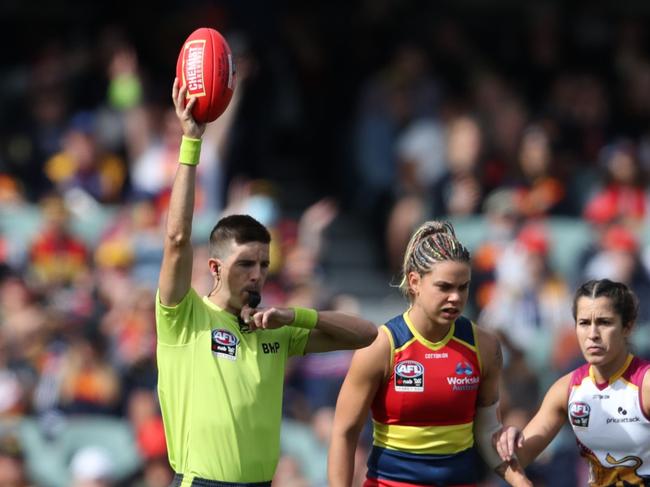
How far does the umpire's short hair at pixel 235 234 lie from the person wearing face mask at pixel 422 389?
2.45 feet

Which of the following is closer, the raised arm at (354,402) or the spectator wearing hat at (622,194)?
the raised arm at (354,402)

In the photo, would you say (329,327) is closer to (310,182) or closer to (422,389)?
(422,389)

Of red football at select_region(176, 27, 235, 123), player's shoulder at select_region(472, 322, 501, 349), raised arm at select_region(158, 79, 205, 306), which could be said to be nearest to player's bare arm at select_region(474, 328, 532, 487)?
player's shoulder at select_region(472, 322, 501, 349)

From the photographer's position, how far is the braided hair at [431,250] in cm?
650

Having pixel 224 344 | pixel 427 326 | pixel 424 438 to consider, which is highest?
pixel 427 326

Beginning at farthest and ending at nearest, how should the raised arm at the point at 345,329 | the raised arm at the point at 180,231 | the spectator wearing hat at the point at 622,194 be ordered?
1. the spectator wearing hat at the point at 622,194
2. the raised arm at the point at 345,329
3. the raised arm at the point at 180,231

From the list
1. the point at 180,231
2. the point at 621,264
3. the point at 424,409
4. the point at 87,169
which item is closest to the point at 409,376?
the point at 424,409

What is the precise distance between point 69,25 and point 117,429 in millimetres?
6528

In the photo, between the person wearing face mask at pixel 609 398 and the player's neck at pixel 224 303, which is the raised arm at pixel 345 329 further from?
the person wearing face mask at pixel 609 398

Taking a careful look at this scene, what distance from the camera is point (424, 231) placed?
6.68 metres

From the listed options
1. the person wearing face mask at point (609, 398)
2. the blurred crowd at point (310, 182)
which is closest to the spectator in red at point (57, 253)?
the blurred crowd at point (310, 182)

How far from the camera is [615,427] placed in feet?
20.7

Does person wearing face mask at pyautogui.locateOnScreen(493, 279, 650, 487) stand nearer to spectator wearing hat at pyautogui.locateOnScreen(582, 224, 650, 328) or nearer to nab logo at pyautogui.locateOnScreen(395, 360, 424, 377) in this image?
nab logo at pyautogui.locateOnScreen(395, 360, 424, 377)

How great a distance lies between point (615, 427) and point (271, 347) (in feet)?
5.05
